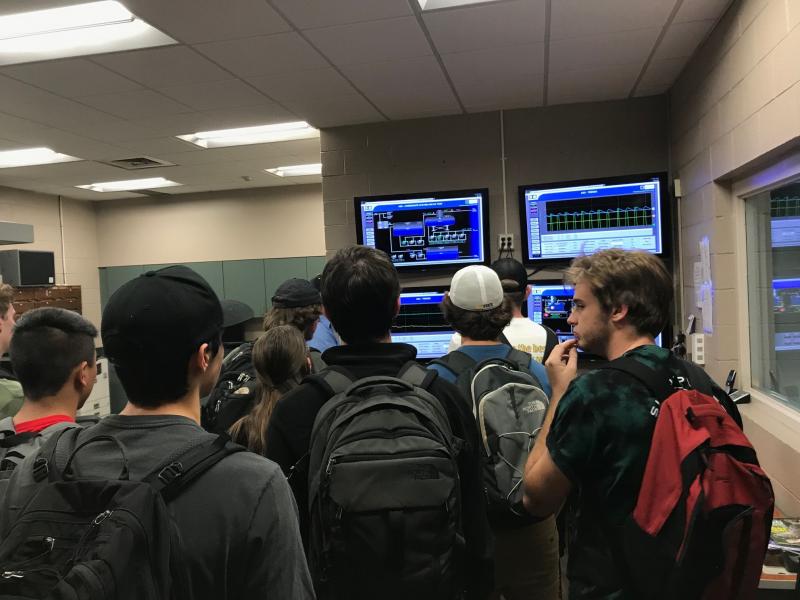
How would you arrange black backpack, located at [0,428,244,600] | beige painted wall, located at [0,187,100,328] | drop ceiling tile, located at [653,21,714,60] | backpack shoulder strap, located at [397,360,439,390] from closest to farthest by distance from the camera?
black backpack, located at [0,428,244,600] < backpack shoulder strap, located at [397,360,439,390] < drop ceiling tile, located at [653,21,714,60] < beige painted wall, located at [0,187,100,328]

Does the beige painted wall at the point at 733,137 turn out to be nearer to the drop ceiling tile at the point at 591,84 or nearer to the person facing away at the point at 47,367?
the drop ceiling tile at the point at 591,84

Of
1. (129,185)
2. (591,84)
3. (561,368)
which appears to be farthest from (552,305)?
(129,185)

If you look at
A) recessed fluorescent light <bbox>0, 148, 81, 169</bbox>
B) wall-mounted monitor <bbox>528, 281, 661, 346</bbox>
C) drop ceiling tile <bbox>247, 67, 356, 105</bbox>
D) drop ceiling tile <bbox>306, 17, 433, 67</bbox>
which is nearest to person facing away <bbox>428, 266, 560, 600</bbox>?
drop ceiling tile <bbox>306, 17, 433, 67</bbox>

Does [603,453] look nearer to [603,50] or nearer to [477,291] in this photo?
[477,291]

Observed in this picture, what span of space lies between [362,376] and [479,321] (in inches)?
23.7

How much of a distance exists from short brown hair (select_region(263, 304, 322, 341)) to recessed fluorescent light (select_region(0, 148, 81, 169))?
3.36 metres

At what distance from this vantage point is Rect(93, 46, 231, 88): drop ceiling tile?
270 cm

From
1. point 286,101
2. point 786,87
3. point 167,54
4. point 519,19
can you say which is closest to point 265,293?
point 286,101

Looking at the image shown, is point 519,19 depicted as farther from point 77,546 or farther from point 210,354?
point 77,546

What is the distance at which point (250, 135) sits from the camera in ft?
14.2

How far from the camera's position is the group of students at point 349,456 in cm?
79

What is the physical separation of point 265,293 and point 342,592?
18.4 ft

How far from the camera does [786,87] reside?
1893mm

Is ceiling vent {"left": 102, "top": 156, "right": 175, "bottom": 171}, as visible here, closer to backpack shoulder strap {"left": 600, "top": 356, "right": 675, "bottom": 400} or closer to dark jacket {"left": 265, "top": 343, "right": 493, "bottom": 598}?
dark jacket {"left": 265, "top": 343, "right": 493, "bottom": 598}
